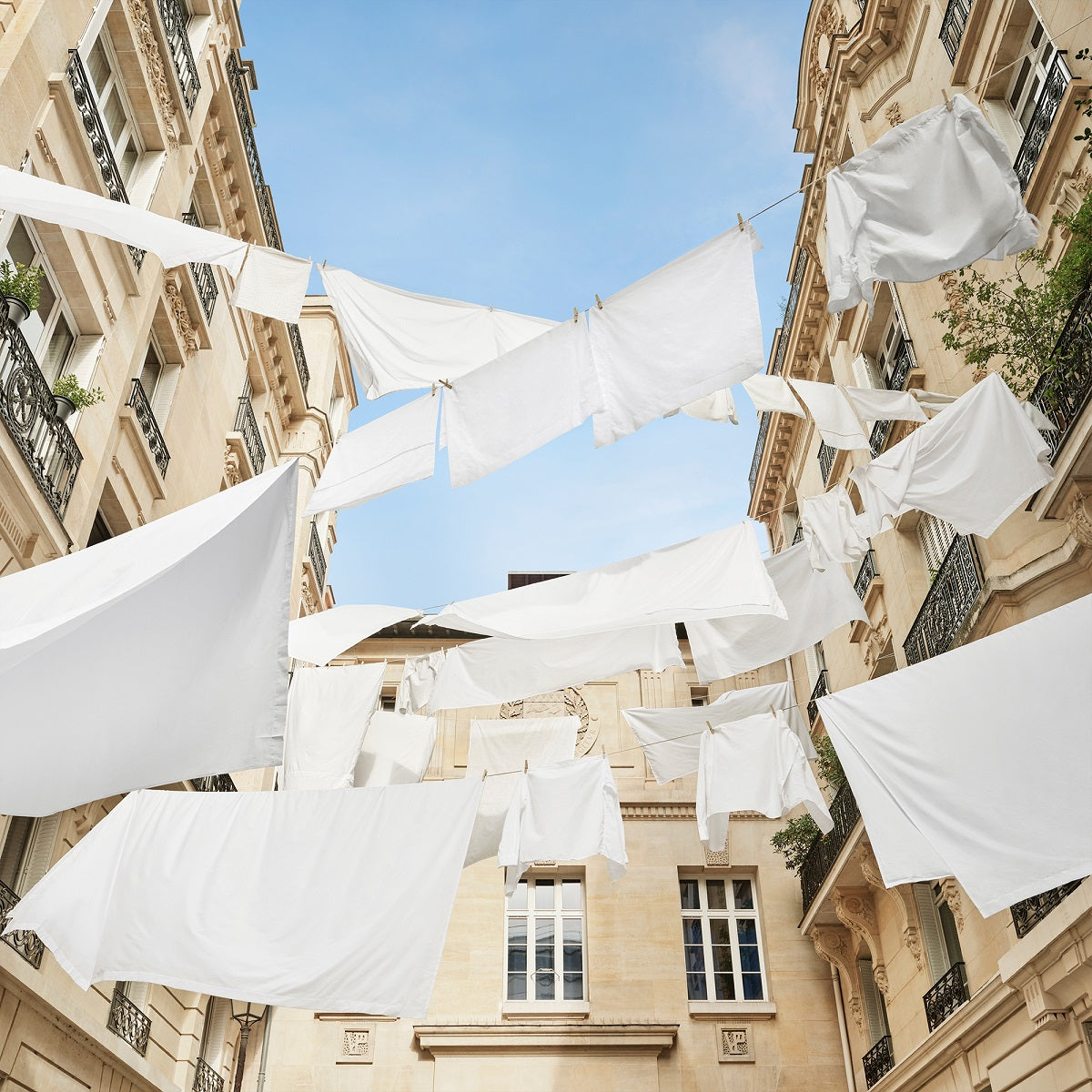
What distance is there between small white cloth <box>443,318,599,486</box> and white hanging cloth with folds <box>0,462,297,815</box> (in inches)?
102

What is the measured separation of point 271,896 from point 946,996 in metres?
7.65

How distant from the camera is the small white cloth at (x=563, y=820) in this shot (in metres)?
9.94

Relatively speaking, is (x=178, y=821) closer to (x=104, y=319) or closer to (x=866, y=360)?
(x=104, y=319)

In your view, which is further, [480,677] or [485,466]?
[480,677]

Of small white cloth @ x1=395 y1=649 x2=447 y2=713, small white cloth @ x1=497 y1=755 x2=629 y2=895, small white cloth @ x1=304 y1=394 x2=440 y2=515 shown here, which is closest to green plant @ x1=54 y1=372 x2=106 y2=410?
small white cloth @ x1=304 y1=394 x2=440 y2=515

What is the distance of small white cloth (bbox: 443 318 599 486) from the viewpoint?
725 cm

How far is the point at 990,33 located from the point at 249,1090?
1652cm

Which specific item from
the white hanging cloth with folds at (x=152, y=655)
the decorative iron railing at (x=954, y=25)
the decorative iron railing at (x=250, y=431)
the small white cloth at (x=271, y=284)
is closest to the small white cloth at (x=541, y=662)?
the small white cloth at (x=271, y=284)

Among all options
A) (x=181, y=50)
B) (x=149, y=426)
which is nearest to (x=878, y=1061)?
(x=149, y=426)

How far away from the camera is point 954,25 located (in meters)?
11.7

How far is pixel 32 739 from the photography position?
164 inches

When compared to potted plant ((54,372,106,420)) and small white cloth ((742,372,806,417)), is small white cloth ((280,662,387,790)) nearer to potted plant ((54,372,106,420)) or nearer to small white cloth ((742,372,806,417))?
potted plant ((54,372,106,420))

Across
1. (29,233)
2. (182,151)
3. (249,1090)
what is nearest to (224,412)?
(182,151)

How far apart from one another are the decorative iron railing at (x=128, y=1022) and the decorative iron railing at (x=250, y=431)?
7713mm
